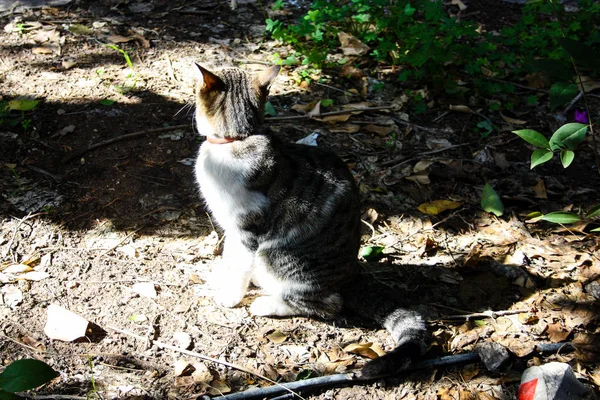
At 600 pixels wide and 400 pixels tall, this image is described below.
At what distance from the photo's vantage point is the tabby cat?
3.14 metres

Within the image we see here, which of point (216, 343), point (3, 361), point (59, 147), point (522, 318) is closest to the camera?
point (3, 361)

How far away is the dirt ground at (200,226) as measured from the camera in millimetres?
3105

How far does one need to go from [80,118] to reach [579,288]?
13.1ft

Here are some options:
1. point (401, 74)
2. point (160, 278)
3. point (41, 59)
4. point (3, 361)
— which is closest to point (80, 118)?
point (41, 59)

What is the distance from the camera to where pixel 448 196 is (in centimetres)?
447

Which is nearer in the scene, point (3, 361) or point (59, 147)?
point (3, 361)

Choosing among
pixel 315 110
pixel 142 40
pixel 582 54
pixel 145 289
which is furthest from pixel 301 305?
pixel 142 40

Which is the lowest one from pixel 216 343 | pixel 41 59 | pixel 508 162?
pixel 216 343

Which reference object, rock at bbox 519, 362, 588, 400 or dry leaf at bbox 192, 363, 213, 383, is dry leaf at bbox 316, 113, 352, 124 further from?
rock at bbox 519, 362, 588, 400

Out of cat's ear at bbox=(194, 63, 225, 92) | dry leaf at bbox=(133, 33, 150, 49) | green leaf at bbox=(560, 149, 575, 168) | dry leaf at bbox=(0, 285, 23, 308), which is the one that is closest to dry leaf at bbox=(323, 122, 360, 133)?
cat's ear at bbox=(194, 63, 225, 92)

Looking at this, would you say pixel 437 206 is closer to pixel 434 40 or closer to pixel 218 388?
pixel 434 40

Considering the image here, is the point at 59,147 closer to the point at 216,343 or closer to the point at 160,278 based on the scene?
the point at 160,278

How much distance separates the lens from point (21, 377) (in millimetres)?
2162

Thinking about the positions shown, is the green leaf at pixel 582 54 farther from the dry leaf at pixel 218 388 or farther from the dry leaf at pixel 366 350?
the dry leaf at pixel 218 388
